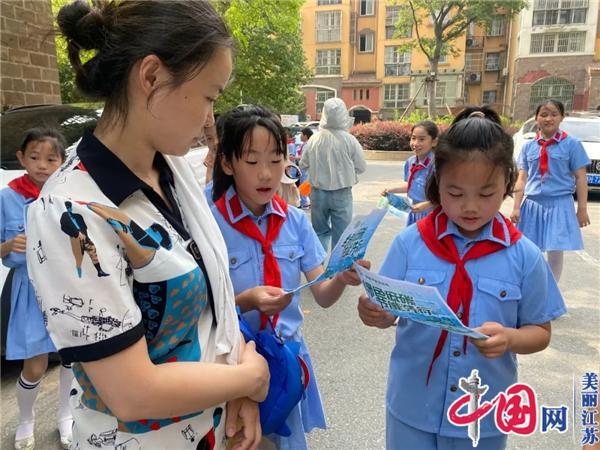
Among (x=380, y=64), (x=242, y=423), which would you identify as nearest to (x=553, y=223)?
(x=242, y=423)

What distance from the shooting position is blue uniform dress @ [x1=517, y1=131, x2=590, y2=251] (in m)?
3.73

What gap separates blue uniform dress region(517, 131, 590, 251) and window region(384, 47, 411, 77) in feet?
112

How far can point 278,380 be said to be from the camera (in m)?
1.15

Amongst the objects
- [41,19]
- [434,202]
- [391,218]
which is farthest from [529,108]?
[434,202]

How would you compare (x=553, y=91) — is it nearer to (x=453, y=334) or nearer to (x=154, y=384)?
(x=453, y=334)

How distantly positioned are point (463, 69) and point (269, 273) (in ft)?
122

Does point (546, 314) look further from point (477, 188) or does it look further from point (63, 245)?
point (63, 245)

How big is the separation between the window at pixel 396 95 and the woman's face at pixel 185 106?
3669 centimetres

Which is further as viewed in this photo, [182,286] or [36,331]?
[36,331]

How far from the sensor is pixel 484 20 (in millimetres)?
24859

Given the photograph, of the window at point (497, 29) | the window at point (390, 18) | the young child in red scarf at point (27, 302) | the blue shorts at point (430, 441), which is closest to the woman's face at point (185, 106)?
the blue shorts at point (430, 441)

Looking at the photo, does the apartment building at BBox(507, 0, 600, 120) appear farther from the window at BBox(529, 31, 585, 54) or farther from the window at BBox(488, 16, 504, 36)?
the window at BBox(488, 16, 504, 36)

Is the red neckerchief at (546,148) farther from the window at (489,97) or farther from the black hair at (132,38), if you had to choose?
the window at (489,97)

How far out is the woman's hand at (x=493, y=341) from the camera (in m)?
1.20
